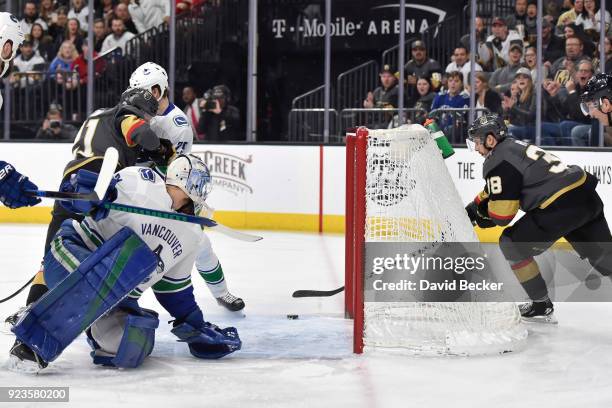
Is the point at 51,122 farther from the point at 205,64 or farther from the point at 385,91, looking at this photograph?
the point at 385,91

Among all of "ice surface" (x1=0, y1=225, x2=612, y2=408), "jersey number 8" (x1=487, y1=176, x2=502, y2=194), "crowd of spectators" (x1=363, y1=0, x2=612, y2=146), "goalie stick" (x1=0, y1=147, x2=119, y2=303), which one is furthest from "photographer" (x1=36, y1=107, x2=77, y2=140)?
"goalie stick" (x1=0, y1=147, x2=119, y2=303)

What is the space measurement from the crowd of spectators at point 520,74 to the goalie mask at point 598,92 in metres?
3.12

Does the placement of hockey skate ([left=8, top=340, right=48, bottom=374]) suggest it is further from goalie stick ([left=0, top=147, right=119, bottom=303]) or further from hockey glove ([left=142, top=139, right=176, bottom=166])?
hockey glove ([left=142, top=139, right=176, bottom=166])

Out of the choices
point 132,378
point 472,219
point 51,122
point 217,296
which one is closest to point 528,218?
point 472,219

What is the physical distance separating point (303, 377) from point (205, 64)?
6.49 m

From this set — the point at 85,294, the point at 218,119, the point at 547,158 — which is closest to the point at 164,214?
the point at 85,294

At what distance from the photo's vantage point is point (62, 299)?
313 cm

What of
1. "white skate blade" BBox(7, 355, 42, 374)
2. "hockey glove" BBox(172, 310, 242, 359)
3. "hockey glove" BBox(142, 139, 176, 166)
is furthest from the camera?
"hockey glove" BBox(142, 139, 176, 166)

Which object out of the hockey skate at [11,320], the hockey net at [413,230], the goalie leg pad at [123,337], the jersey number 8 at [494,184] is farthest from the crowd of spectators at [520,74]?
the goalie leg pad at [123,337]

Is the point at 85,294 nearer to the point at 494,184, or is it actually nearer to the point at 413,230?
the point at 413,230

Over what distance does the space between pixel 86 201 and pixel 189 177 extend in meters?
0.33

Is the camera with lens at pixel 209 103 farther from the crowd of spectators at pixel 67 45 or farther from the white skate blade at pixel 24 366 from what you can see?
the white skate blade at pixel 24 366

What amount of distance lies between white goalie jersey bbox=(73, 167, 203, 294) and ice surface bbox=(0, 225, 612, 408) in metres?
0.35

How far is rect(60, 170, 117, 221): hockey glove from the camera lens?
3094 mm
